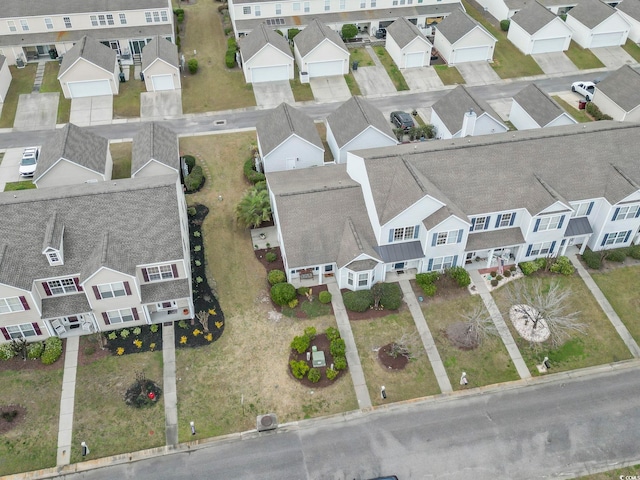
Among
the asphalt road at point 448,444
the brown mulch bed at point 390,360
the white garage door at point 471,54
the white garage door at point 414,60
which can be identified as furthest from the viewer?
the white garage door at point 471,54

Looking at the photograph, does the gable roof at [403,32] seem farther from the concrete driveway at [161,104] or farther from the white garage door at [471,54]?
the concrete driveway at [161,104]

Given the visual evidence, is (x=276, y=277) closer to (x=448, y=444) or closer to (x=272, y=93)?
(x=448, y=444)

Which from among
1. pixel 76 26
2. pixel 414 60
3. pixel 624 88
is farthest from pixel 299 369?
pixel 76 26

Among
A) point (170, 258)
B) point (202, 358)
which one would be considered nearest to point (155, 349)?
point (202, 358)

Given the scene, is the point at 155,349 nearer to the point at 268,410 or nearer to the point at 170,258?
the point at 170,258

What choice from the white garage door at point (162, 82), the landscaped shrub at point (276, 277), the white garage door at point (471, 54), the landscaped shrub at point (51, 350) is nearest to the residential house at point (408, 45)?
the white garage door at point (471, 54)

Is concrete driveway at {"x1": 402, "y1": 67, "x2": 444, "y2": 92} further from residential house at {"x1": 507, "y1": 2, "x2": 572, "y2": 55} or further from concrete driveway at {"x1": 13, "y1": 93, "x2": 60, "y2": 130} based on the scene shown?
concrete driveway at {"x1": 13, "y1": 93, "x2": 60, "y2": 130}
